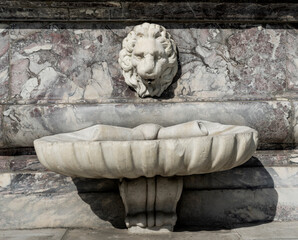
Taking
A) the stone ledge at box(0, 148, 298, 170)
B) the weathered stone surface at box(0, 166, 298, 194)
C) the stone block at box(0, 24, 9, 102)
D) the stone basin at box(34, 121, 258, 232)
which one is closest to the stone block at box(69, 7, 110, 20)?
the stone block at box(0, 24, 9, 102)

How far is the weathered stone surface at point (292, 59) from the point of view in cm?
301

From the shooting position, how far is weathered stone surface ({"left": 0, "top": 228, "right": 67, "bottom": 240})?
2541mm

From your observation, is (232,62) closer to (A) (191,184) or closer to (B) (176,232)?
(A) (191,184)

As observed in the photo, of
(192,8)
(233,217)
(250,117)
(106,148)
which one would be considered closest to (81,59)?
(192,8)

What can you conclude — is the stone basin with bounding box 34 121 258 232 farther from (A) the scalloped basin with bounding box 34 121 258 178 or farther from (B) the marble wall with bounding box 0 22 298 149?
(B) the marble wall with bounding box 0 22 298 149

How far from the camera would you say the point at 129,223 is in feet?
8.52

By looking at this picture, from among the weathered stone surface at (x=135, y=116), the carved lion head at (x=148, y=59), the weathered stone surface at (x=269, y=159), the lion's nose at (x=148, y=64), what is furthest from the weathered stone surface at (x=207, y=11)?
the weathered stone surface at (x=269, y=159)

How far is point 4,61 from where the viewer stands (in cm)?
290

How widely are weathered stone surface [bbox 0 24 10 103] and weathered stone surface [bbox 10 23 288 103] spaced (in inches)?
1.5

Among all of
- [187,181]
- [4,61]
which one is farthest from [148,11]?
[187,181]

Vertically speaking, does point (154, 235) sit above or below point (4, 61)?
below

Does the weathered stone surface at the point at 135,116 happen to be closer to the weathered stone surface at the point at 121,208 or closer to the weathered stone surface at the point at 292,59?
the weathered stone surface at the point at 292,59

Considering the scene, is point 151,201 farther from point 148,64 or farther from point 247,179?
point 148,64

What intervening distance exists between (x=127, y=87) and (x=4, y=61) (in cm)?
83
